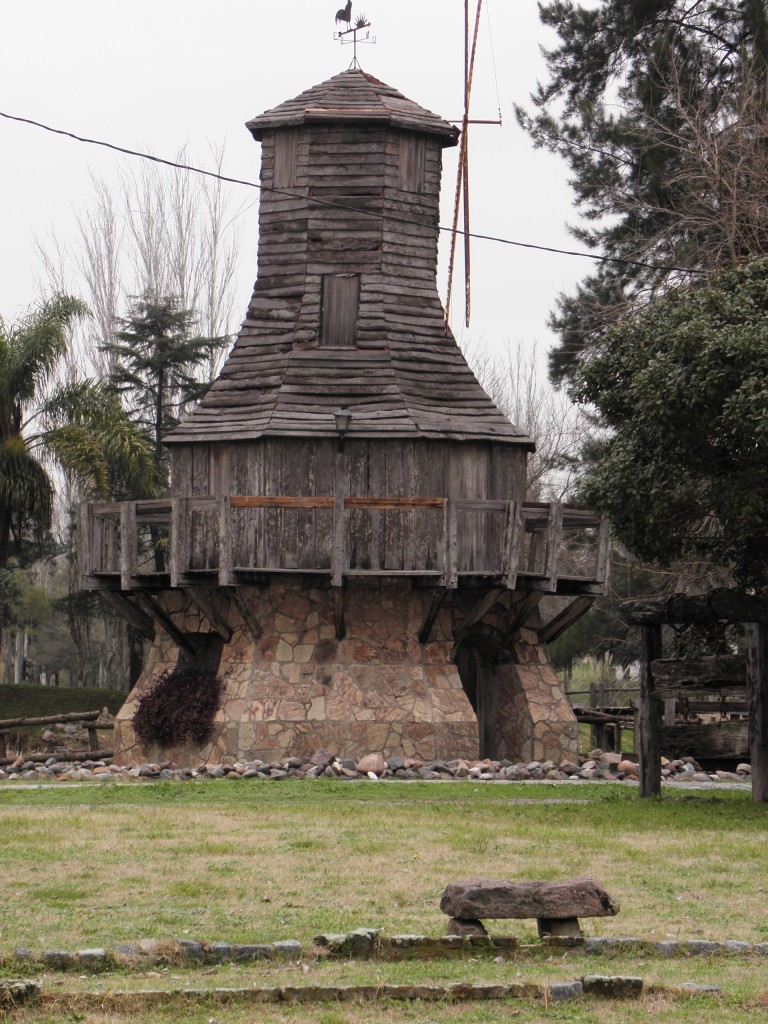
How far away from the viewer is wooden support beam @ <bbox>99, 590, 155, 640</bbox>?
29.3 m

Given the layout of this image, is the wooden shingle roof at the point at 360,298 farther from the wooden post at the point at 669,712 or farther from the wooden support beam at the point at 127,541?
the wooden post at the point at 669,712

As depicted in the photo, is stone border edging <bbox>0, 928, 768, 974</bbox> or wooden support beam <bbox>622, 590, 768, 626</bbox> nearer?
stone border edging <bbox>0, 928, 768, 974</bbox>

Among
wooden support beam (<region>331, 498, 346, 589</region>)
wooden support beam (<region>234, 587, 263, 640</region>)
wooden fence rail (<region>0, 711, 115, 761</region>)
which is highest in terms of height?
wooden support beam (<region>331, 498, 346, 589</region>)

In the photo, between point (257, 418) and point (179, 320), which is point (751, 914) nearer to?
point (257, 418)

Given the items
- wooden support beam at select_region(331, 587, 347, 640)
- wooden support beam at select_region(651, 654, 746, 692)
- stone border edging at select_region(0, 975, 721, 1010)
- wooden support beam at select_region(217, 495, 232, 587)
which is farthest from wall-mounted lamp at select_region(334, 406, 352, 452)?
stone border edging at select_region(0, 975, 721, 1010)

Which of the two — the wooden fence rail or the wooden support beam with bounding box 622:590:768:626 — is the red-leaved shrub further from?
the wooden support beam with bounding box 622:590:768:626

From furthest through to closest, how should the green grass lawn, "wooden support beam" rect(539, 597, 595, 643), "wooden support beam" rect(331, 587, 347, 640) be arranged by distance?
"wooden support beam" rect(539, 597, 595, 643) → "wooden support beam" rect(331, 587, 347, 640) → the green grass lawn

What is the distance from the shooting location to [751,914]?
10664 millimetres

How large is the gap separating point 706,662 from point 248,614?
10.2 meters

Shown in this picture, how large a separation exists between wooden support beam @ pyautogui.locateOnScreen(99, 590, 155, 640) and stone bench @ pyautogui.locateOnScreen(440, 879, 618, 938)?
67.2ft

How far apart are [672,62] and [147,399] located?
20.5 meters

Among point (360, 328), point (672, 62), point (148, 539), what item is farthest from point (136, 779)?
point (148, 539)

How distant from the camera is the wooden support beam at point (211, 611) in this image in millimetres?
27578

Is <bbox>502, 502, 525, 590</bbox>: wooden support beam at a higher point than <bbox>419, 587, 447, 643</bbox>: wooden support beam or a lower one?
higher
